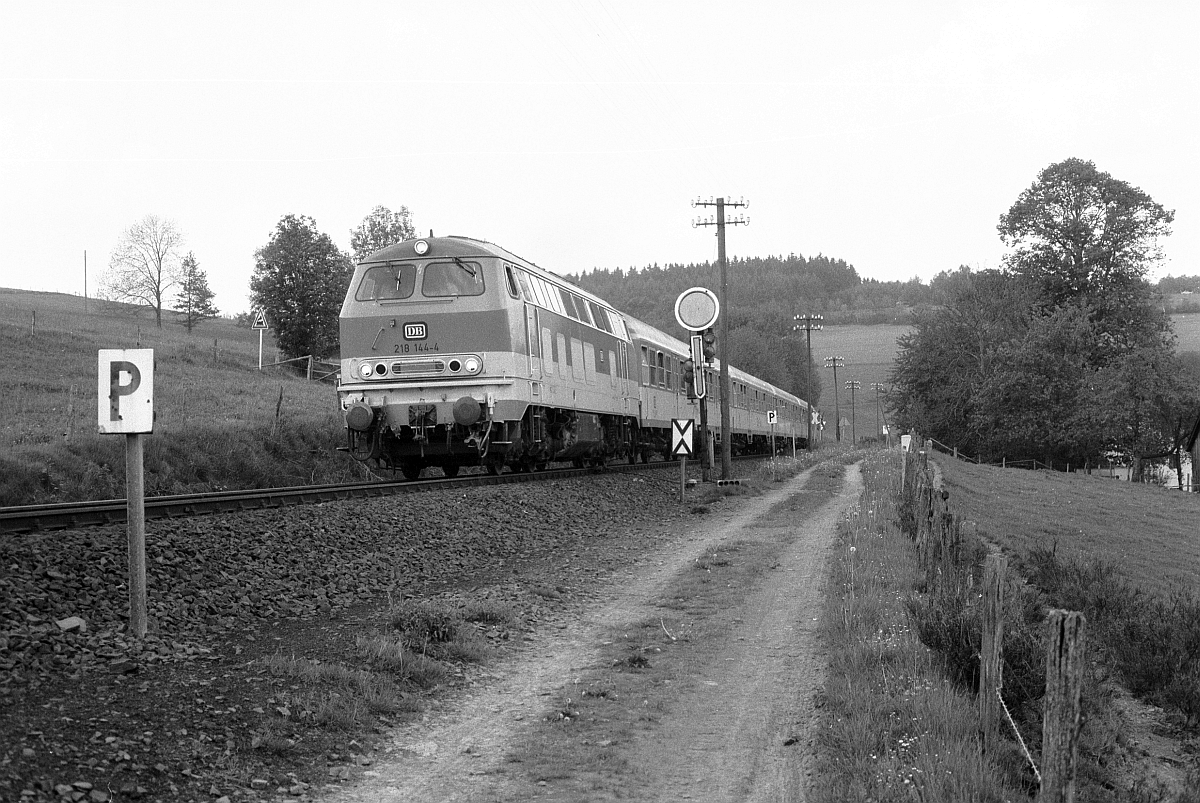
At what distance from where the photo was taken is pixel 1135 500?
34.5m

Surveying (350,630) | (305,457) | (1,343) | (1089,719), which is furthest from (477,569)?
(1,343)

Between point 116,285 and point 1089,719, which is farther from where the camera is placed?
point 116,285

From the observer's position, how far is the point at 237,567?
29.0 feet

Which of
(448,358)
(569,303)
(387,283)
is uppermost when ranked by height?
(569,303)

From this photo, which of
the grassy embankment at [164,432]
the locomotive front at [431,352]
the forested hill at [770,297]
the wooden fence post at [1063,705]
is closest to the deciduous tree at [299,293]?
the grassy embankment at [164,432]

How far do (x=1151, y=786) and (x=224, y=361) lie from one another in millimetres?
39854

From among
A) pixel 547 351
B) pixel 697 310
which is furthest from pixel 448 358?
pixel 697 310

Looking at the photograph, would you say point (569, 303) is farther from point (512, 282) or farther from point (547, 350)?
point (512, 282)

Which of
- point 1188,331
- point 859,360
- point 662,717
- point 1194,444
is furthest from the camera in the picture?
point 859,360

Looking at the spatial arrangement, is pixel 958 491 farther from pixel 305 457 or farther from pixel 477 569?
pixel 477 569

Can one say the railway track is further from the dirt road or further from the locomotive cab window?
the dirt road

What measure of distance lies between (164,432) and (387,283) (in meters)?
5.09

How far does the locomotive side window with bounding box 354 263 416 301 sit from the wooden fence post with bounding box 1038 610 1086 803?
14.1 m

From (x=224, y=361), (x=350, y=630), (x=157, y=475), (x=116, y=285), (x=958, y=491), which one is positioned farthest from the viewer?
(x=116, y=285)
